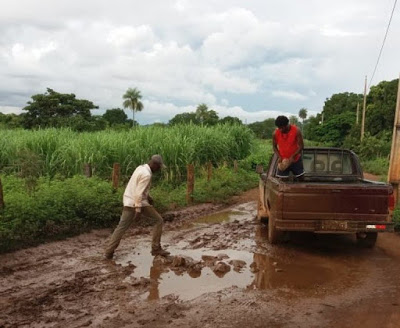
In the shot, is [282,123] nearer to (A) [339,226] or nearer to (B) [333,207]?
(B) [333,207]

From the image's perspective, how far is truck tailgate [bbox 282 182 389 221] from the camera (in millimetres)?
6742

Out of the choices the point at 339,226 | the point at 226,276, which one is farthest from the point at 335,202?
the point at 226,276

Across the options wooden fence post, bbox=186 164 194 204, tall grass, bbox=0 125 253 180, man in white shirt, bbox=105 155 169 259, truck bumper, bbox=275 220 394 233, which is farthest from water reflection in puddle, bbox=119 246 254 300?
tall grass, bbox=0 125 253 180

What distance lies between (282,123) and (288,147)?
19.2 inches

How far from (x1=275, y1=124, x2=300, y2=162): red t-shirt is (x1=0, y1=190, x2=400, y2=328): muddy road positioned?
170 centimetres

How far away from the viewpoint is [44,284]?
5.49 meters

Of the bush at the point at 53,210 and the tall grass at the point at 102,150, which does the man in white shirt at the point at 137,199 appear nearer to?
the bush at the point at 53,210

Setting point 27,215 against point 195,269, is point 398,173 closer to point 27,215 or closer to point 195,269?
point 195,269

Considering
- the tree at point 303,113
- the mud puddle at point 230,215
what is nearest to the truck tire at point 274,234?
the mud puddle at point 230,215

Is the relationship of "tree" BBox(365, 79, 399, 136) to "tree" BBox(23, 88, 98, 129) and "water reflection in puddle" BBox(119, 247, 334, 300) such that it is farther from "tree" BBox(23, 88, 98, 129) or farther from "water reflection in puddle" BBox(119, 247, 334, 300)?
"water reflection in puddle" BBox(119, 247, 334, 300)

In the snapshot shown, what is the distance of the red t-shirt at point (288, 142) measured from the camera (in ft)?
25.3

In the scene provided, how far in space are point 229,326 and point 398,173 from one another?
8160mm

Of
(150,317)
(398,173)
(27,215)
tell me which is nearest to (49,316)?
(150,317)

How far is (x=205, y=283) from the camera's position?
5676 mm
